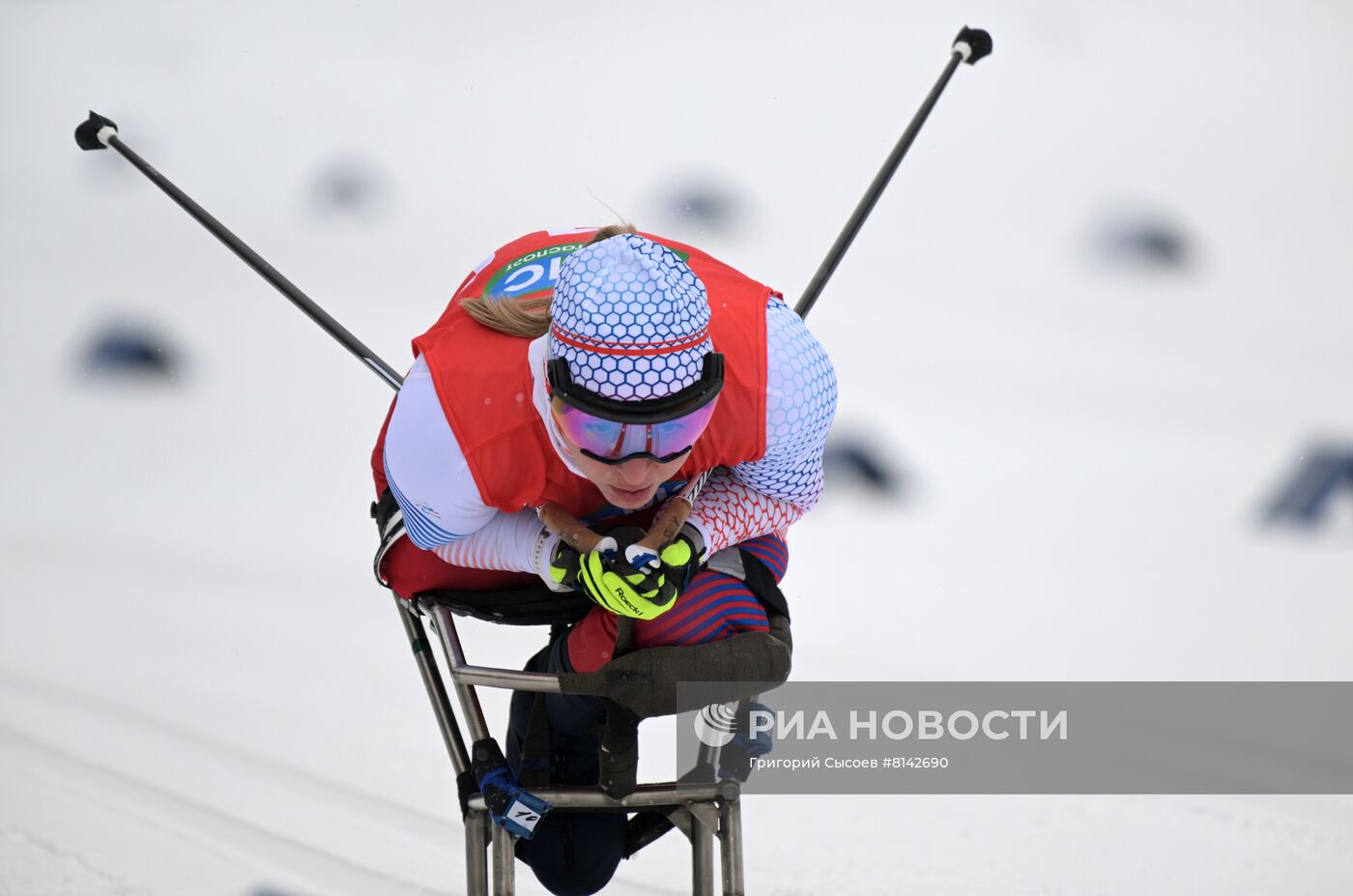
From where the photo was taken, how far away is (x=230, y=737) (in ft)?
8.18

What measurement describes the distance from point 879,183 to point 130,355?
1.64m

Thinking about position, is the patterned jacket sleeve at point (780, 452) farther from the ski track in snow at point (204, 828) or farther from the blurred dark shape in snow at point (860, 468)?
the blurred dark shape in snow at point (860, 468)

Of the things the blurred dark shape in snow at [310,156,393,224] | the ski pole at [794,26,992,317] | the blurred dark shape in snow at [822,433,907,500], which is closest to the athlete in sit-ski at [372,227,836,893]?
the ski pole at [794,26,992,317]

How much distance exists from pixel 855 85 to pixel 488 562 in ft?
7.44

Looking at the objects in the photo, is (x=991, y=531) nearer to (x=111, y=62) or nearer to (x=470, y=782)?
(x=470, y=782)

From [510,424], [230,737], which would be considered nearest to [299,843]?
[230,737]

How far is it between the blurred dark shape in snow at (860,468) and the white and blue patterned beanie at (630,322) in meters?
1.42

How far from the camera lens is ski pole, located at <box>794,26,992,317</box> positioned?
86.2 inches

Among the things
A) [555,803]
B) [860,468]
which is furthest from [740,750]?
[860,468]

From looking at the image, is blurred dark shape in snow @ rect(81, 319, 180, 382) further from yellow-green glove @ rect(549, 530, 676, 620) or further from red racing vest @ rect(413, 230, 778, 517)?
yellow-green glove @ rect(549, 530, 676, 620)

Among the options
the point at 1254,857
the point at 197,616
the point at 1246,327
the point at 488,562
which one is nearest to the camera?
the point at 488,562

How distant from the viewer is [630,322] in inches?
56.5

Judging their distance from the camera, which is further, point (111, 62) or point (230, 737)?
point (111, 62)

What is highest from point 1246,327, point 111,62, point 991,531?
point 111,62
